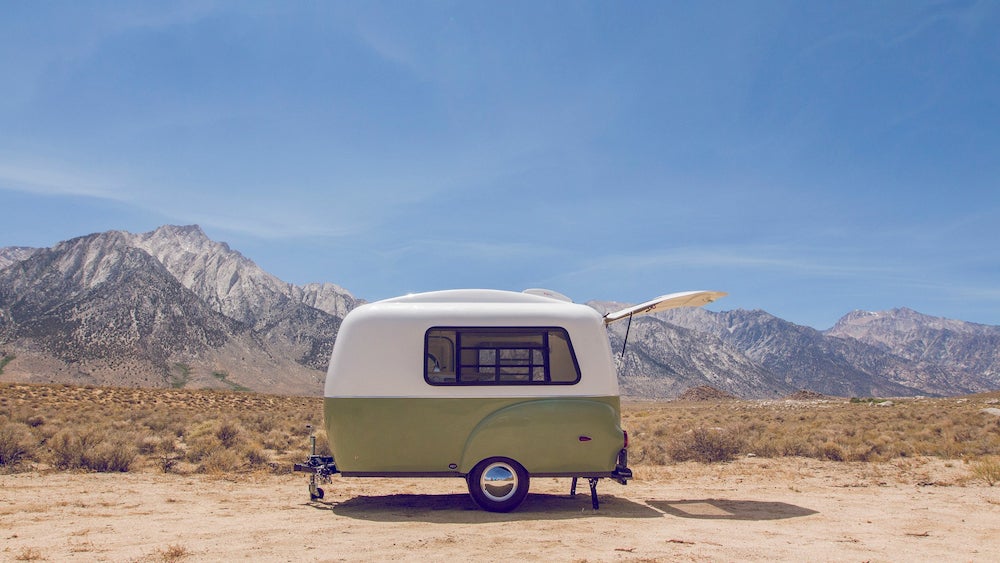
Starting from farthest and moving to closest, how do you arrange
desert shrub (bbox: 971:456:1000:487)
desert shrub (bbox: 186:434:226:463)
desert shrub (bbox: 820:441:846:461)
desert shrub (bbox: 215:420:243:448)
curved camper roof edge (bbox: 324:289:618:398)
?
desert shrub (bbox: 215:420:243:448)
desert shrub (bbox: 820:441:846:461)
desert shrub (bbox: 186:434:226:463)
desert shrub (bbox: 971:456:1000:487)
curved camper roof edge (bbox: 324:289:618:398)

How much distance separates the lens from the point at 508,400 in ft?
28.8

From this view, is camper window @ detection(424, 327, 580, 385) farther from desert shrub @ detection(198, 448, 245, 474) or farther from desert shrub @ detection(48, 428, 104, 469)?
desert shrub @ detection(48, 428, 104, 469)

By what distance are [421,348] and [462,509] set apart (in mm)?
2273

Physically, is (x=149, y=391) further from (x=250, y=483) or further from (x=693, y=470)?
(x=693, y=470)

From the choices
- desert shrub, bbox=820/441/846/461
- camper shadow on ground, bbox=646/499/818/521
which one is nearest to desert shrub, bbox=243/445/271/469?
camper shadow on ground, bbox=646/499/818/521

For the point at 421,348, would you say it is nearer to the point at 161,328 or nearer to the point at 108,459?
the point at 108,459

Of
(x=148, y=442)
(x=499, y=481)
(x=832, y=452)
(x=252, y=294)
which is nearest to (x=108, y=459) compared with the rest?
(x=148, y=442)

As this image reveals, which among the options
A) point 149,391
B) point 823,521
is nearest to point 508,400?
point 823,521

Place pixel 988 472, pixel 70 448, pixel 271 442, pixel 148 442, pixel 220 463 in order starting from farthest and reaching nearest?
pixel 271 442 → pixel 148 442 → pixel 220 463 → pixel 70 448 → pixel 988 472

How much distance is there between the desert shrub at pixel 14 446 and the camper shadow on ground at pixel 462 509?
6.79 meters

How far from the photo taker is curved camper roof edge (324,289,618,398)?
8.78 metres

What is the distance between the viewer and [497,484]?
8742 mm

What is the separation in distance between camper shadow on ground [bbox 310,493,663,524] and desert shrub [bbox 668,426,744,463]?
5064mm

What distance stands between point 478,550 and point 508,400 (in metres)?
2.37
